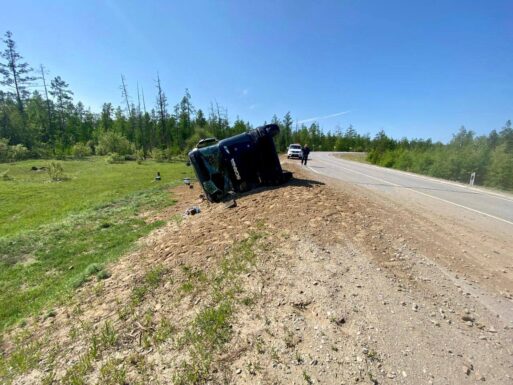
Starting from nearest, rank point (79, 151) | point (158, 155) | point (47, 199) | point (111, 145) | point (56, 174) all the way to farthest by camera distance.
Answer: point (47, 199), point (56, 174), point (158, 155), point (79, 151), point (111, 145)

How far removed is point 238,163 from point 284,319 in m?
5.98

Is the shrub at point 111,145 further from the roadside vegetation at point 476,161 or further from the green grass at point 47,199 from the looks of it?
the roadside vegetation at point 476,161

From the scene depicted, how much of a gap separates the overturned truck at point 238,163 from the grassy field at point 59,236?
2347 mm

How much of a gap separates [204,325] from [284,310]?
976mm

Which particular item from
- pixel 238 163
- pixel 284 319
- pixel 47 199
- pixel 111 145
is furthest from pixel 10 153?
pixel 284 319

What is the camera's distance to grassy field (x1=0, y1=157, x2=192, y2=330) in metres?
5.32

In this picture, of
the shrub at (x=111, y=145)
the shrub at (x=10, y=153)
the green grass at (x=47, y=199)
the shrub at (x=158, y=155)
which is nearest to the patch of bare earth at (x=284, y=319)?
the green grass at (x=47, y=199)

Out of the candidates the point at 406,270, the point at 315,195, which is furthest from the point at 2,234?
the point at 406,270

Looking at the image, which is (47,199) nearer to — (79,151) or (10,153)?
(10,153)

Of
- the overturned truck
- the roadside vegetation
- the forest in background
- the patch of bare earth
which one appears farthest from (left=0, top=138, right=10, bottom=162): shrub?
the roadside vegetation

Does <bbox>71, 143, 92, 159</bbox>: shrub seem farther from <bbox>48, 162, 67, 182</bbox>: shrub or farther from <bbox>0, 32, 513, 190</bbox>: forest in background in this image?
<bbox>48, 162, 67, 182</bbox>: shrub

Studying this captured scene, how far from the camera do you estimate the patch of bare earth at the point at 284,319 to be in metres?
2.58

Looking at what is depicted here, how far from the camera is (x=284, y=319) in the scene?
3166mm

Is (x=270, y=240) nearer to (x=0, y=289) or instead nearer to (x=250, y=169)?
(x=250, y=169)
